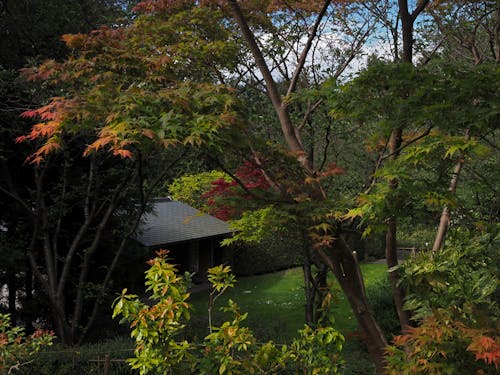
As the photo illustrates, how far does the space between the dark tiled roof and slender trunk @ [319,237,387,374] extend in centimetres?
1212

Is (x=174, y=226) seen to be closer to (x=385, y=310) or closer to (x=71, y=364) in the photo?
(x=385, y=310)

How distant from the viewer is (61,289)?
9672mm

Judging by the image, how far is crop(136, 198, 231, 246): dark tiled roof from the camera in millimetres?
19141

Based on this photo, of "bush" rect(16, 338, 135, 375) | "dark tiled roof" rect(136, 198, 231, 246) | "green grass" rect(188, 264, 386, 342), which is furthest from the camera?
"dark tiled roof" rect(136, 198, 231, 246)

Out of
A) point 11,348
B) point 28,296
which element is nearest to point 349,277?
point 11,348

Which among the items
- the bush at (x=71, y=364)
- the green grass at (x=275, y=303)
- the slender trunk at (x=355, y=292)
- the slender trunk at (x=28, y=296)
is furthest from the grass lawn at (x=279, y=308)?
the slender trunk at (x=28, y=296)

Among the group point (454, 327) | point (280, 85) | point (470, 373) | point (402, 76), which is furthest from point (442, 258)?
point (280, 85)

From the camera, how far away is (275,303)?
16484 millimetres

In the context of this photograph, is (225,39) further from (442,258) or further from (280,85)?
(442,258)

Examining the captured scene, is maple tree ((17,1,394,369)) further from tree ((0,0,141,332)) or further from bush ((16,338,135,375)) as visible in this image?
bush ((16,338,135,375))

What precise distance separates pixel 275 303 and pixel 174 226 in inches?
250

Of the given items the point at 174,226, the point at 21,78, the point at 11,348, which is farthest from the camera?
the point at 174,226

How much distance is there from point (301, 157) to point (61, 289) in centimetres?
603

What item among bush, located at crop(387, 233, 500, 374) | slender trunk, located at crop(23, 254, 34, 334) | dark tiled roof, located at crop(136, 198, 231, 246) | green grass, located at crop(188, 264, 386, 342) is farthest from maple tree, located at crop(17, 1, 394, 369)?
dark tiled roof, located at crop(136, 198, 231, 246)
